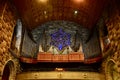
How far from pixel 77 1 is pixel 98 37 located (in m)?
2.85

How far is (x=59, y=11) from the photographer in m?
9.98

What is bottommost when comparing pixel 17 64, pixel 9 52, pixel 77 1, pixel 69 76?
pixel 69 76

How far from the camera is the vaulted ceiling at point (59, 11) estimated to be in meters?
8.45

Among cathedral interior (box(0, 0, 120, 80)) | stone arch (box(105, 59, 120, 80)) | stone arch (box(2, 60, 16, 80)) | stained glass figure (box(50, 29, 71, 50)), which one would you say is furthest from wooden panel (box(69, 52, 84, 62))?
stone arch (box(2, 60, 16, 80))

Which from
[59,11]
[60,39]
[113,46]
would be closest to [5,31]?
[59,11]

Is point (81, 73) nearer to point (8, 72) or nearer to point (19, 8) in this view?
point (8, 72)

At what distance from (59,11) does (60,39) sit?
2.54 meters

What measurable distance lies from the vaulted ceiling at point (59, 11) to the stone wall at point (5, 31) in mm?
798

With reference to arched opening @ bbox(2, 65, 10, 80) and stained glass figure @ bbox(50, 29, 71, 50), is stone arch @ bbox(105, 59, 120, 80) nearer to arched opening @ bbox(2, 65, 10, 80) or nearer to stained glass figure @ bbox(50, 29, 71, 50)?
stained glass figure @ bbox(50, 29, 71, 50)

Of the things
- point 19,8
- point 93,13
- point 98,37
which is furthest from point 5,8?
point 98,37

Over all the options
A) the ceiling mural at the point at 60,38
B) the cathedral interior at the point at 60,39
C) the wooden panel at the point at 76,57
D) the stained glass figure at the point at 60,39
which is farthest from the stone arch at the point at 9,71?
the stained glass figure at the point at 60,39

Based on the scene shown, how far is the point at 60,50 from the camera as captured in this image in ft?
35.1

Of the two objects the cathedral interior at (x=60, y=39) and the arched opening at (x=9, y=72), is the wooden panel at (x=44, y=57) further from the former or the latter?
the arched opening at (x=9, y=72)

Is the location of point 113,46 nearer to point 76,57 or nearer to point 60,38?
point 76,57
